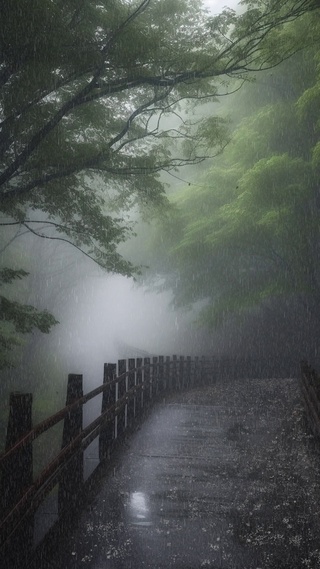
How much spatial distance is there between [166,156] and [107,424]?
5.42 meters

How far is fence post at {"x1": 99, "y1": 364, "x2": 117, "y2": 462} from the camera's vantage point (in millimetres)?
5699

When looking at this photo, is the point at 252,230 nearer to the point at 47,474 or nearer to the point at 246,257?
the point at 246,257

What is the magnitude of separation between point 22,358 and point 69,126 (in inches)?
626

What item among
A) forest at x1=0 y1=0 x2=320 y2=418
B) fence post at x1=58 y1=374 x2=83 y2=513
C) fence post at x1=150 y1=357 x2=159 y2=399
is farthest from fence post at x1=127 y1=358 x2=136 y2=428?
fence post at x1=58 y1=374 x2=83 y2=513

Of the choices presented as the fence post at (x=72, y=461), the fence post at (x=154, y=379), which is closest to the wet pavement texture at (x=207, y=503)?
the fence post at (x=72, y=461)

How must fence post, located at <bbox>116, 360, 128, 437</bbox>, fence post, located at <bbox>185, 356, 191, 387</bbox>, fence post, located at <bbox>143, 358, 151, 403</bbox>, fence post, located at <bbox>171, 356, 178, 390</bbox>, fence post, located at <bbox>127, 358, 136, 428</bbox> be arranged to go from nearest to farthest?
fence post, located at <bbox>116, 360, 128, 437</bbox> → fence post, located at <bbox>127, 358, 136, 428</bbox> → fence post, located at <bbox>143, 358, 151, 403</bbox> → fence post, located at <bbox>171, 356, 178, 390</bbox> → fence post, located at <bbox>185, 356, 191, 387</bbox>

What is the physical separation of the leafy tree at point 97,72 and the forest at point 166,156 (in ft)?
0.09

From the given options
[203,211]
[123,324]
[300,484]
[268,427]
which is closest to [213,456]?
[300,484]

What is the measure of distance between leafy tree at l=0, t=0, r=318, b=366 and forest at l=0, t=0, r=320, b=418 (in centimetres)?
3

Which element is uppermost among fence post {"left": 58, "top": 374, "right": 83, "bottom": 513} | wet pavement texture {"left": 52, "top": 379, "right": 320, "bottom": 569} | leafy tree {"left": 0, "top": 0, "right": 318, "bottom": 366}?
leafy tree {"left": 0, "top": 0, "right": 318, "bottom": 366}

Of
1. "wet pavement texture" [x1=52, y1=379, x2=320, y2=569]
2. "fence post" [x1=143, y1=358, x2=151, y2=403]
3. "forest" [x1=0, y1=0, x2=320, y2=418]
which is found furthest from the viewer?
"fence post" [x1=143, y1=358, x2=151, y2=403]

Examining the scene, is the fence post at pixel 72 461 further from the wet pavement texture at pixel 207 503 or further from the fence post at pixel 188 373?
the fence post at pixel 188 373

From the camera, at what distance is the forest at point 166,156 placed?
594 cm

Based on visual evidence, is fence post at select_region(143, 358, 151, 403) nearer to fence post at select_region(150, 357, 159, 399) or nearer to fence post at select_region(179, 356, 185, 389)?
fence post at select_region(150, 357, 159, 399)
